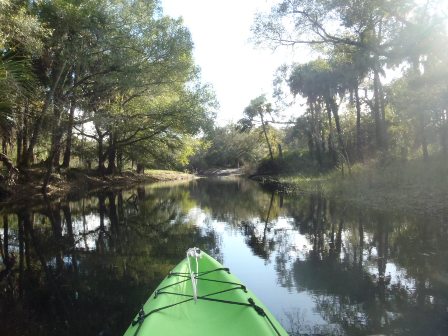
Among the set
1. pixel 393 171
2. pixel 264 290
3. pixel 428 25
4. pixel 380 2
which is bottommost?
pixel 264 290

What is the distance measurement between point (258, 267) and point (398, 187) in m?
11.5

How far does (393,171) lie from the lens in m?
18.4

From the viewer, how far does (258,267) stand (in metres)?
7.59

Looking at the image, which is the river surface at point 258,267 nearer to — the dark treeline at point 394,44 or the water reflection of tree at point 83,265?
the water reflection of tree at point 83,265

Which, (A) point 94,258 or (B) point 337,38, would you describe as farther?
(B) point 337,38

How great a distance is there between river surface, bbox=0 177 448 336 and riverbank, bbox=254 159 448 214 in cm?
131

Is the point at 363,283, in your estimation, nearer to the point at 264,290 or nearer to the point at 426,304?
the point at 426,304

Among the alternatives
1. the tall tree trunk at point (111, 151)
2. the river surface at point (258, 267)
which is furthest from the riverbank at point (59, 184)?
the river surface at point (258, 267)

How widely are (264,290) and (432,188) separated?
1161 cm

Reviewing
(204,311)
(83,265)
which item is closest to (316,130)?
(83,265)

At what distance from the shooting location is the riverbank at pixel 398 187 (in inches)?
546

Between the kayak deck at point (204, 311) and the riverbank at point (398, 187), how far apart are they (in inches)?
394

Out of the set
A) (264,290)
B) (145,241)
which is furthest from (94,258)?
(264,290)

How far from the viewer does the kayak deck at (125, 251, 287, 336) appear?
3.64 m
